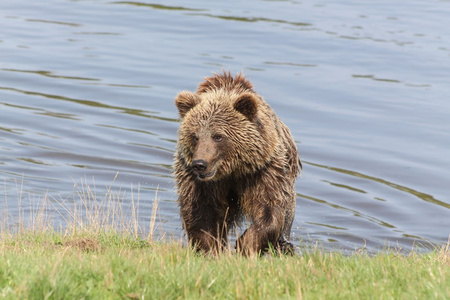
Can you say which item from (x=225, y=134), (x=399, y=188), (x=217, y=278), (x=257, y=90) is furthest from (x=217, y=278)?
(x=257, y=90)

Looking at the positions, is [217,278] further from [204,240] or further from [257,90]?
[257,90]

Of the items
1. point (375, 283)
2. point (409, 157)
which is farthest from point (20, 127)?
point (375, 283)

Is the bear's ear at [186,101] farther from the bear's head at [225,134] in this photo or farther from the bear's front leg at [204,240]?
the bear's front leg at [204,240]

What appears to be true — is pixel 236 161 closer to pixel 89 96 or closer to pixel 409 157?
pixel 409 157

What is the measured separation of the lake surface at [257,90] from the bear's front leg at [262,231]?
49 centimetres

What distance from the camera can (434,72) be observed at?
21.0m

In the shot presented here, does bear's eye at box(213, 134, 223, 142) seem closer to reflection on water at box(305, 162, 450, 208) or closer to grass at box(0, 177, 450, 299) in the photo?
grass at box(0, 177, 450, 299)

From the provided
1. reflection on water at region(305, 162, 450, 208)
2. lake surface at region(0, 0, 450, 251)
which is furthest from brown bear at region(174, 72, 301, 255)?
reflection on water at region(305, 162, 450, 208)

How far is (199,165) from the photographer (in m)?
7.73

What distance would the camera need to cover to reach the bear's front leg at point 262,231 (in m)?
8.12

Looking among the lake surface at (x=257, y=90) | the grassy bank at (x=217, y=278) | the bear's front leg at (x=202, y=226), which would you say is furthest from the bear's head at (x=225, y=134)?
the grassy bank at (x=217, y=278)

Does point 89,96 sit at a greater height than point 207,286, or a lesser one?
lesser

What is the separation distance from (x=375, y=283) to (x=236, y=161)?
9.03 ft

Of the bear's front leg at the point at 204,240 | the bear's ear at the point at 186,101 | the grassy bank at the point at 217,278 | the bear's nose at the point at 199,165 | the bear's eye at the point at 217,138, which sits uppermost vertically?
the bear's ear at the point at 186,101
